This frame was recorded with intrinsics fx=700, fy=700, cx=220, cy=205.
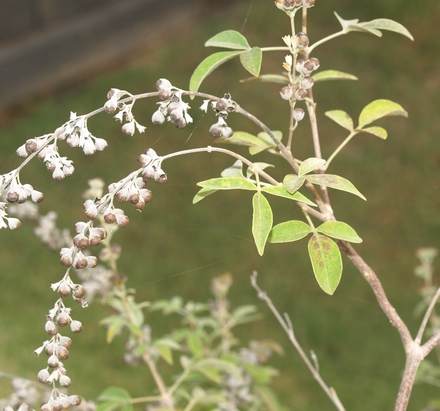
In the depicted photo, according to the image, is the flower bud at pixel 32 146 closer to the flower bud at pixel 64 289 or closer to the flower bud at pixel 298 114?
the flower bud at pixel 64 289

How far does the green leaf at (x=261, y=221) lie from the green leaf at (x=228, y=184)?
2 centimetres

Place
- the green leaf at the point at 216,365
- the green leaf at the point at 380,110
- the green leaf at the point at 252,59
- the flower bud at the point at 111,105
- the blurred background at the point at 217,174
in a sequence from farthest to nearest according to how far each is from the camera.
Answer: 1. the blurred background at the point at 217,174
2. the green leaf at the point at 216,365
3. the green leaf at the point at 380,110
4. the green leaf at the point at 252,59
5. the flower bud at the point at 111,105

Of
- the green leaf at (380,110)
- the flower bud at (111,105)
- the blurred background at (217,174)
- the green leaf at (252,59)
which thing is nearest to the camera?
the flower bud at (111,105)

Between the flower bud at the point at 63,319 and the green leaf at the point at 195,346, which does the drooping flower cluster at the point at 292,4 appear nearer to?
the flower bud at the point at 63,319

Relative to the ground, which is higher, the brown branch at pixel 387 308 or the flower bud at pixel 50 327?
the flower bud at pixel 50 327

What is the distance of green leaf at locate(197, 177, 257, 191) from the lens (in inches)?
26.8

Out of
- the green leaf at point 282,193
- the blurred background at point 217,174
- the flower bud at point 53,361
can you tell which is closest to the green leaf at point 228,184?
the green leaf at point 282,193

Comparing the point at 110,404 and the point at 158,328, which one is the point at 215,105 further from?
the point at 158,328

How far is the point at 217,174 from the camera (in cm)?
352

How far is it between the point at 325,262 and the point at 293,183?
102 mm

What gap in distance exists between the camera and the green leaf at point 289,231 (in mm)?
759

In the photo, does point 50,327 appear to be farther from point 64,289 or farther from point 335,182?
point 335,182

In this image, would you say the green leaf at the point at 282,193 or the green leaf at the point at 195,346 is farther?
the green leaf at the point at 195,346

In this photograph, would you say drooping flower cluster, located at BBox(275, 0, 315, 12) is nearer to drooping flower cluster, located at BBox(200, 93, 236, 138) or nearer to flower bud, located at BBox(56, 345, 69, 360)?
drooping flower cluster, located at BBox(200, 93, 236, 138)
